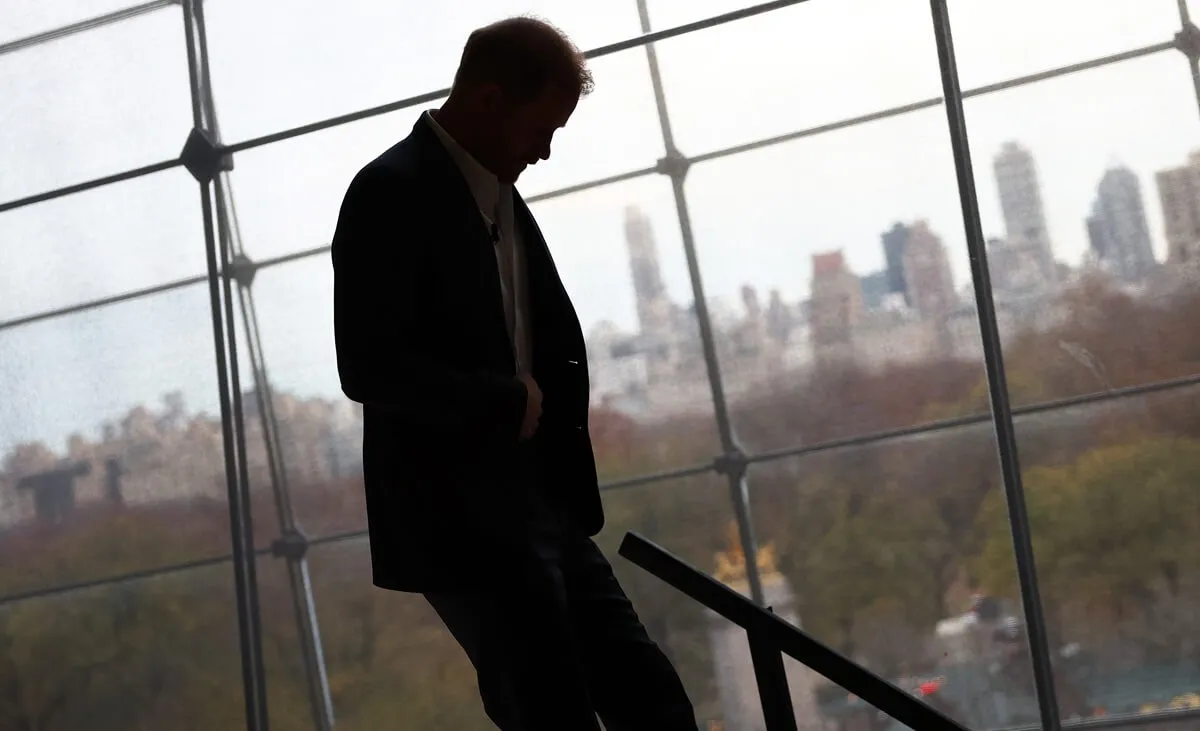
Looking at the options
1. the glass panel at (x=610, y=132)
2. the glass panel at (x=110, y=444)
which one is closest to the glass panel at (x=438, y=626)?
the glass panel at (x=110, y=444)

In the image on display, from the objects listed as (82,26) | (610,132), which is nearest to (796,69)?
(610,132)

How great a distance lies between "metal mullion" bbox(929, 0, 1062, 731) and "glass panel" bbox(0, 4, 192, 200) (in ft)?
4.15

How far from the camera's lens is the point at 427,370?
88 cm

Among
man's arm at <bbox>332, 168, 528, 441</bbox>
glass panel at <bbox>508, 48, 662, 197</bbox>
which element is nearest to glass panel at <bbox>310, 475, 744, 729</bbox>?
glass panel at <bbox>508, 48, 662, 197</bbox>

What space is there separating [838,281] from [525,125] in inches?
38.5

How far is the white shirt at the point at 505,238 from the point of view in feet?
3.21

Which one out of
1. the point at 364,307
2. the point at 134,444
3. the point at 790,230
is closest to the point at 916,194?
the point at 790,230

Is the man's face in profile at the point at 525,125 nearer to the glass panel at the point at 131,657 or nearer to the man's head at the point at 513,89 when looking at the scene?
the man's head at the point at 513,89

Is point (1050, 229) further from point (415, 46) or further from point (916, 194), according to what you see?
point (415, 46)

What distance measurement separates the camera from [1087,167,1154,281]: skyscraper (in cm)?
173

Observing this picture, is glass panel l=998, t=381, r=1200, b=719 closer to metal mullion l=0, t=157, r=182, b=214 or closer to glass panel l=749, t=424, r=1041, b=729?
glass panel l=749, t=424, r=1041, b=729

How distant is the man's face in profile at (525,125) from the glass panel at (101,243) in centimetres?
131

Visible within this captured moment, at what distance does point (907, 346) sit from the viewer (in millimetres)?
1813

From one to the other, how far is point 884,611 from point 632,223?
70 cm
